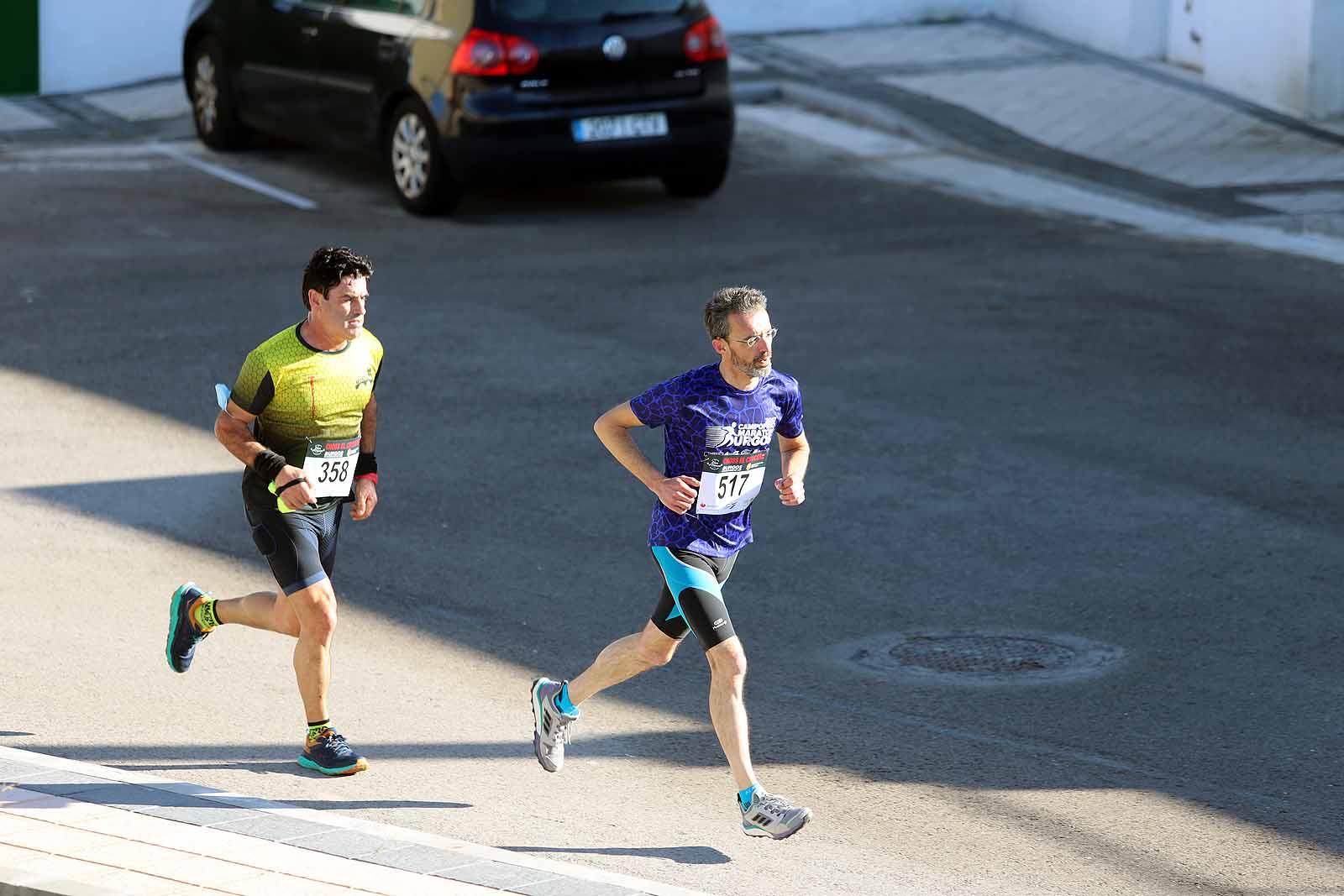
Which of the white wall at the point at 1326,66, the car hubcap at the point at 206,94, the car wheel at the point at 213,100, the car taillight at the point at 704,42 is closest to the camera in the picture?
the car taillight at the point at 704,42

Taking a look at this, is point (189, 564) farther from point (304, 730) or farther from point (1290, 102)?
point (1290, 102)

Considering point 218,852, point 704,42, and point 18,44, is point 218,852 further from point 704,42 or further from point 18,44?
point 18,44

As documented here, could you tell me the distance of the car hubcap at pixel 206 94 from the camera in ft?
61.6

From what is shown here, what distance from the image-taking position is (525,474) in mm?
10352

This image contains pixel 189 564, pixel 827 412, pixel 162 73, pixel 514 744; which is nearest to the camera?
pixel 514 744

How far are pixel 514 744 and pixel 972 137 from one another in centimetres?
1376

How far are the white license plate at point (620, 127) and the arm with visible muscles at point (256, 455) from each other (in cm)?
952

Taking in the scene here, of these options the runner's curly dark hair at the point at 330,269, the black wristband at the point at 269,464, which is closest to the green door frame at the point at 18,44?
the runner's curly dark hair at the point at 330,269

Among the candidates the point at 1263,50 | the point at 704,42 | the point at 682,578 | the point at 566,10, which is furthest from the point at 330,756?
the point at 1263,50

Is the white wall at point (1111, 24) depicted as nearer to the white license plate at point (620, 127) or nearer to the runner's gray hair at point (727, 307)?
the white license plate at point (620, 127)

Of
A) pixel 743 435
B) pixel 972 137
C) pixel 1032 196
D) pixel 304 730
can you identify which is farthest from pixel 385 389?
pixel 972 137

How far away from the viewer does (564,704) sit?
691 cm

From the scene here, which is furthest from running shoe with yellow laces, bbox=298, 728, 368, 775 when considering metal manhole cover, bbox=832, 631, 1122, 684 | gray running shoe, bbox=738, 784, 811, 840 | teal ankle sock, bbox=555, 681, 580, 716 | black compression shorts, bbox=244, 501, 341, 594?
metal manhole cover, bbox=832, 631, 1122, 684

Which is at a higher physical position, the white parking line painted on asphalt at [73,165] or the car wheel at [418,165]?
the car wheel at [418,165]
